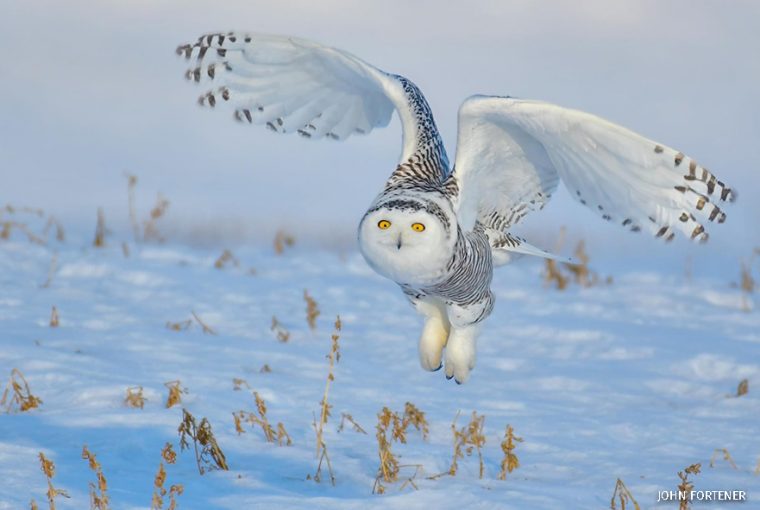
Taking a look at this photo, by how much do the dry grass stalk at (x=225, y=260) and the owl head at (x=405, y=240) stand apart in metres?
6.11

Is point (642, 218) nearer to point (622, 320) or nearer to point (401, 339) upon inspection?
point (401, 339)

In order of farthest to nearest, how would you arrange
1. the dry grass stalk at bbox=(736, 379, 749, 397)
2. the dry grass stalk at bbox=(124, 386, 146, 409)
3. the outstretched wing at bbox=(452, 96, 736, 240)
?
the dry grass stalk at bbox=(736, 379, 749, 397)
the dry grass stalk at bbox=(124, 386, 146, 409)
the outstretched wing at bbox=(452, 96, 736, 240)

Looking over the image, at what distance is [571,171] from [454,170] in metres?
0.48

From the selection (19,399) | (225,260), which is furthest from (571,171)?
(225,260)

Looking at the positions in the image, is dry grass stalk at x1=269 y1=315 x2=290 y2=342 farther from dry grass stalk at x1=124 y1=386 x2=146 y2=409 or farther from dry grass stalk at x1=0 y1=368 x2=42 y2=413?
dry grass stalk at x1=0 y1=368 x2=42 y2=413

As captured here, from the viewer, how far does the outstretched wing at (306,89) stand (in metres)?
5.05

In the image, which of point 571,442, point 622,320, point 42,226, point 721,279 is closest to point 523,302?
point 622,320

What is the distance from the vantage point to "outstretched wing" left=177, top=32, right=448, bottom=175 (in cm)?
505

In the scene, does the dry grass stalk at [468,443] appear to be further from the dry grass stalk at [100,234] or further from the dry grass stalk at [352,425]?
the dry grass stalk at [100,234]

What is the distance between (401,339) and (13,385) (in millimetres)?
3214

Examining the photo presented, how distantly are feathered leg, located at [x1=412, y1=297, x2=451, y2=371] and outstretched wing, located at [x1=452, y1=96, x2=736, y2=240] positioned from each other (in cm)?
40

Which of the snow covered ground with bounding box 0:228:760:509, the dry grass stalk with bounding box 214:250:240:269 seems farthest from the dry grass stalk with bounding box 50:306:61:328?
the dry grass stalk with bounding box 214:250:240:269

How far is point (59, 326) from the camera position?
7.65 m

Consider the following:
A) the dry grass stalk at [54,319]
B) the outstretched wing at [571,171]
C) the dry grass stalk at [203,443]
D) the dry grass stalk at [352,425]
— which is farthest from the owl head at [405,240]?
the dry grass stalk at [54,319]
